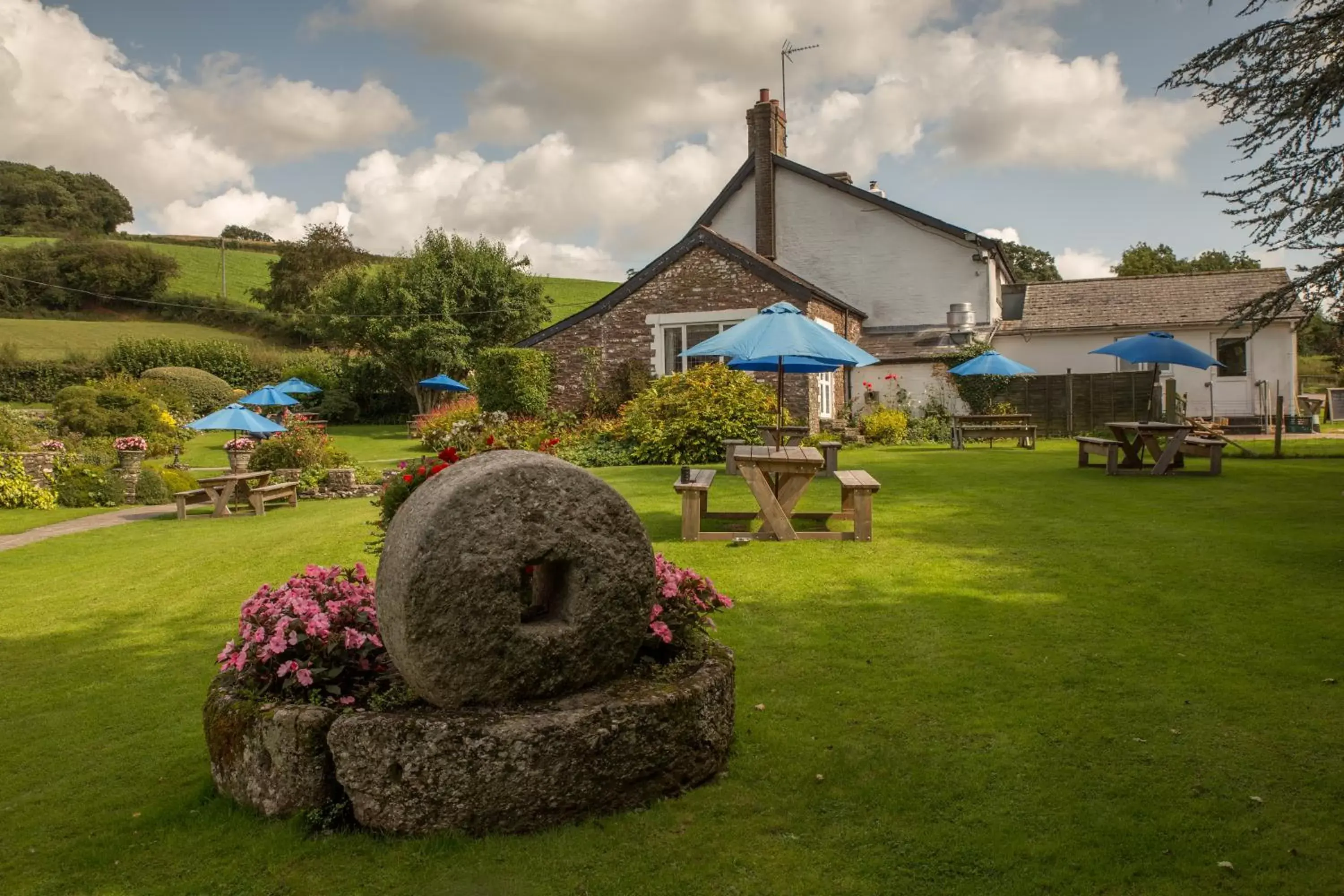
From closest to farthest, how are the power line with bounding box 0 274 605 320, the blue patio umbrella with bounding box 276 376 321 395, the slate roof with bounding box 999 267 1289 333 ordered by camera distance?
the slate roof with bounding box 999 267 1289 333 < the blue patio umbrella with bounding box 276 376 321 395 < the power line with bounding box 0 274 605 320

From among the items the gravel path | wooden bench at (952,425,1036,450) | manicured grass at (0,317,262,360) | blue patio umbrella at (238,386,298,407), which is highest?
manicured grass at (0,317,262,360)

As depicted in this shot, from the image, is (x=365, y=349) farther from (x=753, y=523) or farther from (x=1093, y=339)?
(x=753, y=523)

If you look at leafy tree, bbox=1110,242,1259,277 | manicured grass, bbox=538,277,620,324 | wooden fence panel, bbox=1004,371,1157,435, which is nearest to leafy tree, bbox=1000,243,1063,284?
leafy tree, bbox=1110,242,1259,277

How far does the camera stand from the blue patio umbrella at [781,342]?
11.7m

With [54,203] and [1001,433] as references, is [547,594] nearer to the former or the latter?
[1001,433]

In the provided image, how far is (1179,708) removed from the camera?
189 inches

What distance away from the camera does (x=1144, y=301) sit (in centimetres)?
2806

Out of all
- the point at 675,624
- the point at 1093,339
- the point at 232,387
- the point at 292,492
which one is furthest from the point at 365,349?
the point at 675,624

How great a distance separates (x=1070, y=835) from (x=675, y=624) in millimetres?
1992

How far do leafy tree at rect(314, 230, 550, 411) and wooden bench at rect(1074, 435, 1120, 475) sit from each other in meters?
25.4

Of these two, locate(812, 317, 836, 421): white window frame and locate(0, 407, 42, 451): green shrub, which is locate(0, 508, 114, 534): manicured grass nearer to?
locate(0, 407, 42, 451): green shrub

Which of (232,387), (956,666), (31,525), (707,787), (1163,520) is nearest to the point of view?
(707,787)

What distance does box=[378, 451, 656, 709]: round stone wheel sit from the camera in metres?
3.65

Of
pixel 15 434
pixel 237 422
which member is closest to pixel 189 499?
pixel 237 422
